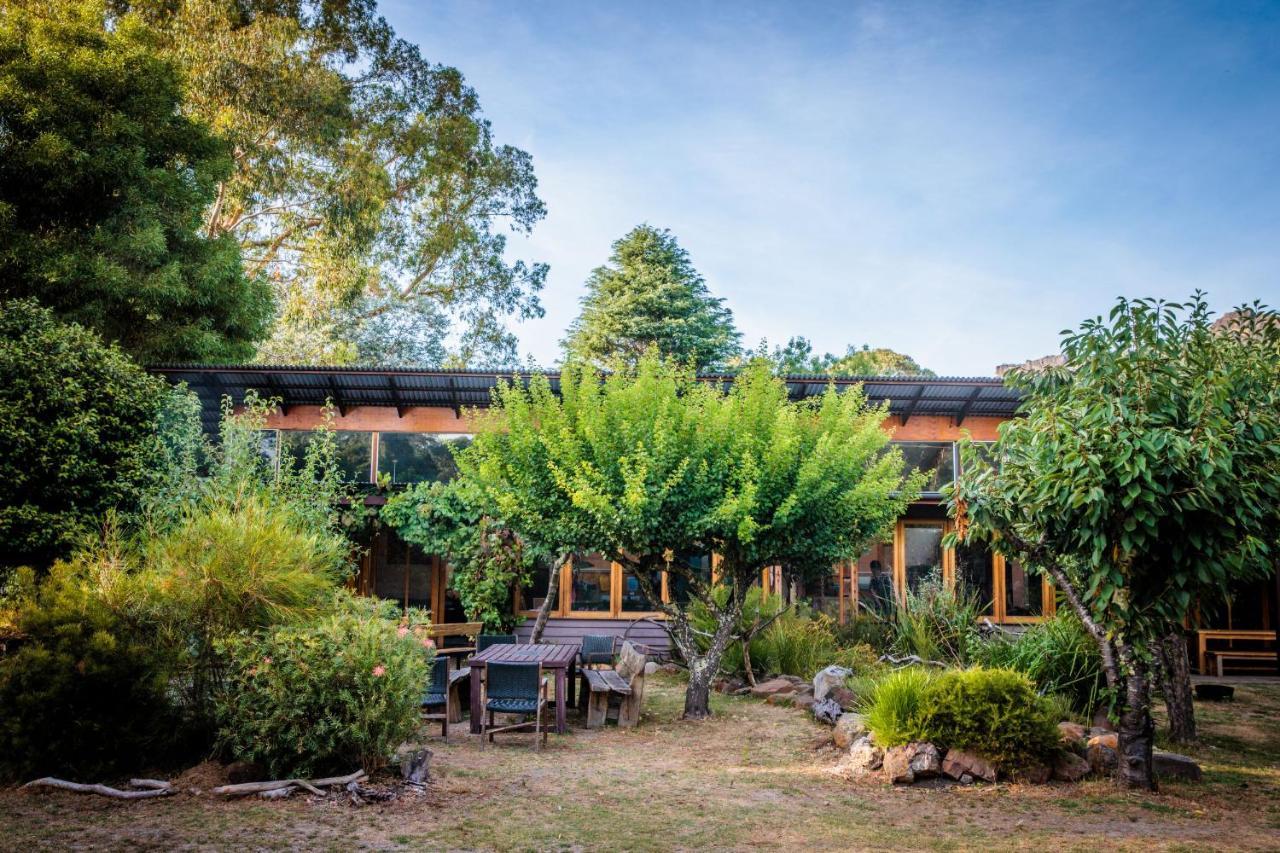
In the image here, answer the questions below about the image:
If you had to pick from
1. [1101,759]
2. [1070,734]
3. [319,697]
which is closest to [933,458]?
[1070,734]

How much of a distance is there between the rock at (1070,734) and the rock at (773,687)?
13.0ft

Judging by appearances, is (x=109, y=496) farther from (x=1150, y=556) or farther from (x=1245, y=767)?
(x=1245, y=767)

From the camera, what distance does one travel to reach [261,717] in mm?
6441

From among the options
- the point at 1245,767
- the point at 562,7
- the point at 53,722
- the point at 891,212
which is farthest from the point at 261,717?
the point at 891,212

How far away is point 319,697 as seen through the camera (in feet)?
21.2

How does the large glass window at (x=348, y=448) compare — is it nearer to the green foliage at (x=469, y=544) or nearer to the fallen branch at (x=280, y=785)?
the green foliage at (x=469, y=544)

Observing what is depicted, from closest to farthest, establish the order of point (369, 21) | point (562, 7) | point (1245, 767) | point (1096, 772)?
point (1096, 772) → point (1245, 767) → point (562, 7) → point (369, 21)

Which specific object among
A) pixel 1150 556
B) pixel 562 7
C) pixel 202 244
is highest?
pixel 562 7

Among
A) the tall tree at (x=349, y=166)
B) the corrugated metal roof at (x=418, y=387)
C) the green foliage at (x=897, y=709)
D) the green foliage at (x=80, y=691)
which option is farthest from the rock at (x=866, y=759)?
the tall tree at (x=349, y=166)

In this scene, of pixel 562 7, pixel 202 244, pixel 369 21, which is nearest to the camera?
pixel 562 7

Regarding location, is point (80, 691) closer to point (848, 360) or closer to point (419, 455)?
point (419, 455)

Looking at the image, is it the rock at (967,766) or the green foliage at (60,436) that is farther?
the green foliage at (60,436)

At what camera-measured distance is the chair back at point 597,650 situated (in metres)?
12.2

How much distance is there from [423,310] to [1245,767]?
29.8 meters
